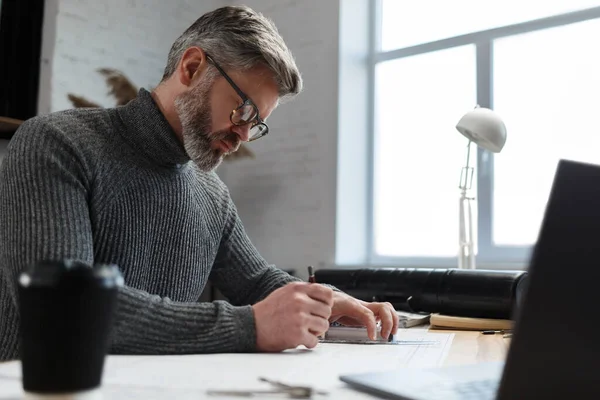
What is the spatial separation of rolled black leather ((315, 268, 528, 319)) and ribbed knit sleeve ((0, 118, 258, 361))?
749 millimetres

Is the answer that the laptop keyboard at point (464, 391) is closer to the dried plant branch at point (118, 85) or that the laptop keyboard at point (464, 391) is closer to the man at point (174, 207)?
the man at point (174, 207)

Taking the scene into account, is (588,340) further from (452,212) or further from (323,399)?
(452,212)

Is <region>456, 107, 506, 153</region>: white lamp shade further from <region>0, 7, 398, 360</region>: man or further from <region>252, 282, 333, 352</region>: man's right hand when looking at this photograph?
<region>252, 282, 333, 352</region>: man's right hand

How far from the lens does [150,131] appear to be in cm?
140

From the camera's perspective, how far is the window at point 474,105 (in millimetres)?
2805

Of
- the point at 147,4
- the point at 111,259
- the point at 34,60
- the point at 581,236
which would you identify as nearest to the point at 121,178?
the point at 111,259

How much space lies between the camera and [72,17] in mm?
2986

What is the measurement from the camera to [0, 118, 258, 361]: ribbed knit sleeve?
3.37ft

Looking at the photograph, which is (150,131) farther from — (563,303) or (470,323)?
(563,303)

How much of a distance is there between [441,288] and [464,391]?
120 cm

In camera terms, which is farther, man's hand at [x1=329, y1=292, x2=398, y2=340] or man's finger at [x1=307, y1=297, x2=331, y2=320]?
man's hand at [x1=329, y1=292, x2=398, y2=340]

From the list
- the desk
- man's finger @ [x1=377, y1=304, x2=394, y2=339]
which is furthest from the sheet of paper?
man's finger @ [x1=377, y1=304, x2=394, y2=339]

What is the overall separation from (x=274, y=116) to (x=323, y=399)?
2834 mm

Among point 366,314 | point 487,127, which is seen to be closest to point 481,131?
point 487,127
